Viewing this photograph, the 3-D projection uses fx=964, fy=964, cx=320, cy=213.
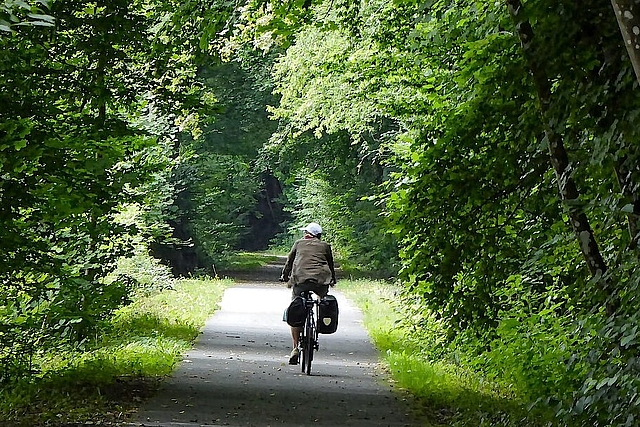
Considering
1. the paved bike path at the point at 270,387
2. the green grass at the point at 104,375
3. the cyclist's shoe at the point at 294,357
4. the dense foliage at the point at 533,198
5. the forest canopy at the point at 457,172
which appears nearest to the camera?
the dense foliage at the point at 533,198

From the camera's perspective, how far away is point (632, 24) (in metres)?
5.02

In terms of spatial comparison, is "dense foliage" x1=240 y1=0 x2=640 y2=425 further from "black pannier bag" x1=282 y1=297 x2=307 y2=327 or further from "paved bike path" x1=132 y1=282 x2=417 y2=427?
"black pannier bag" x1=282 y1=297 x2=307 y2=327

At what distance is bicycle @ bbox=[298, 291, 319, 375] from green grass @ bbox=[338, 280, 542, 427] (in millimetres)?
1168

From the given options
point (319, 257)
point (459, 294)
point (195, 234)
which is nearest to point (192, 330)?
point (319, 257)

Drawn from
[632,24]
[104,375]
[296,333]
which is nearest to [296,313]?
[296,333]

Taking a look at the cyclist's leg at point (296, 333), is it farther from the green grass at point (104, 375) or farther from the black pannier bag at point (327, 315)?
the green grass at point (104, 375)

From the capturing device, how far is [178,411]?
9.64m

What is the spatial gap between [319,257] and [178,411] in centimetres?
429

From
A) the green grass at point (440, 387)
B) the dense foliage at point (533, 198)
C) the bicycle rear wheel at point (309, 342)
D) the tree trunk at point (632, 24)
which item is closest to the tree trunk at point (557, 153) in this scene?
the dense foliage at point (533, 198)

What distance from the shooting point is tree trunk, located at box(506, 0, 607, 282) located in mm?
7254

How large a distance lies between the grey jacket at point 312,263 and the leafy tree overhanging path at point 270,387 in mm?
1327

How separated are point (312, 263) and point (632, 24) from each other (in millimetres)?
8734

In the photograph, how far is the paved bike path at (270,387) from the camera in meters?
9.55

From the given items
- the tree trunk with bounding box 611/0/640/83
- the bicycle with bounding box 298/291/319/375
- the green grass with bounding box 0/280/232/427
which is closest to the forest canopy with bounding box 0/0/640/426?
the tree trunk with bounding box 611/0/640/83
